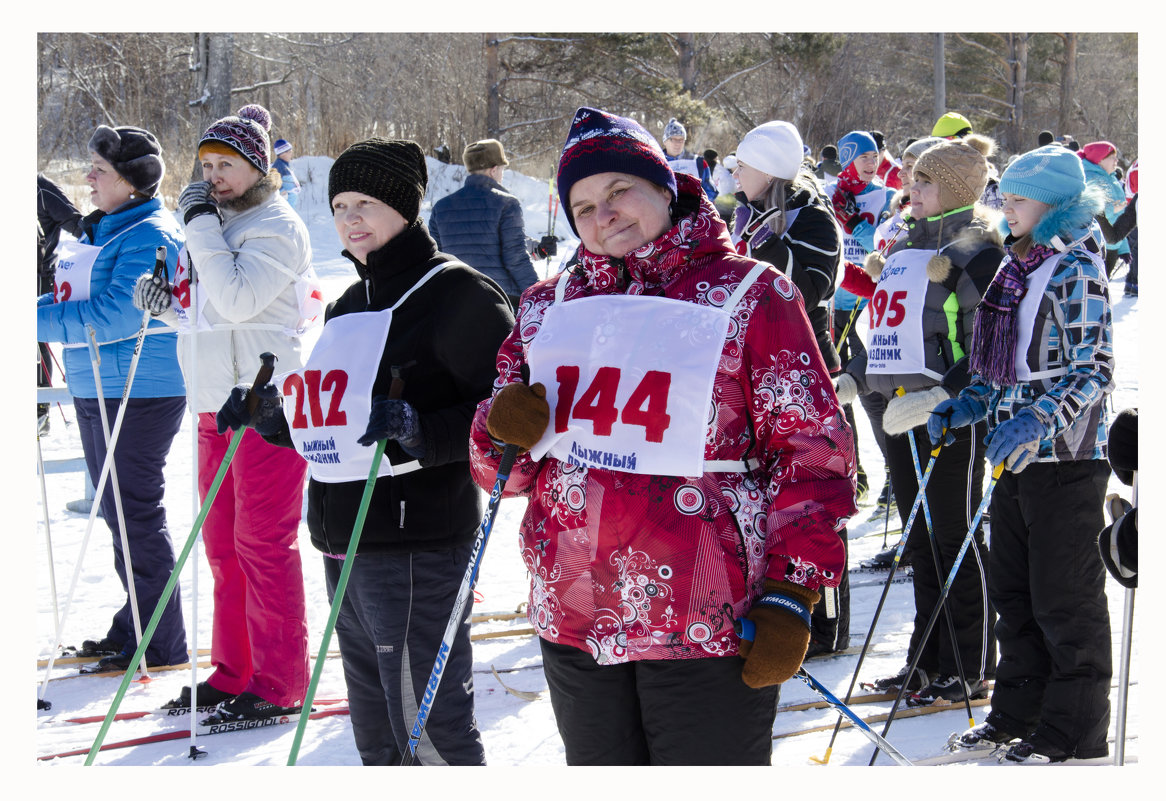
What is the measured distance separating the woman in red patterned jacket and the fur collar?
2018mm

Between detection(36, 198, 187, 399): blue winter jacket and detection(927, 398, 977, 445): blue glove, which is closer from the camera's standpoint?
detection(927, 398, 977, 445): blue glove

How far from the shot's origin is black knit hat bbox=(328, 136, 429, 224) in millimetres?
2807

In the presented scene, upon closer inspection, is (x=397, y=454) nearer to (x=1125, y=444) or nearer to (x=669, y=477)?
(x=669, y=477)

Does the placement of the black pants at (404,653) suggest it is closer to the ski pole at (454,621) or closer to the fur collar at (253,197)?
the ski pole at (454,621)

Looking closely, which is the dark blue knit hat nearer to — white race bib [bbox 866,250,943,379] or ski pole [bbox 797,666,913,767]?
ski pole [bbox 797,666,913,767]

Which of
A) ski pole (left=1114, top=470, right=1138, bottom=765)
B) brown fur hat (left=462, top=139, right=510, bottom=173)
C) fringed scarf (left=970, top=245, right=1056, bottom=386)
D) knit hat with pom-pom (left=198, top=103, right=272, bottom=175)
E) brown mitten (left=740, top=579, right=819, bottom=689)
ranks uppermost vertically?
brown fur hat (left=462, top=139, right=510, bottom=173)

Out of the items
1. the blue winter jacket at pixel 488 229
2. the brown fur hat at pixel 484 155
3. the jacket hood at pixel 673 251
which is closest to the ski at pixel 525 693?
the jacket hood at pixel 673 251

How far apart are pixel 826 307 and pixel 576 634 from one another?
293cm

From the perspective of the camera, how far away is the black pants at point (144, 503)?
4398 mm

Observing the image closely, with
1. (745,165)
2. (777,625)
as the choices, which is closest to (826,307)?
(745,165)

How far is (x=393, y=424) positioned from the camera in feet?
8.16

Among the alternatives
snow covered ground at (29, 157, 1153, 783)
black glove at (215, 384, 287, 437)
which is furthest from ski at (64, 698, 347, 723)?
black glove at (215, 384, 287, 437)

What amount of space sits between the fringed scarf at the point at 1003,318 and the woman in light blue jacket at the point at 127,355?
324 cm

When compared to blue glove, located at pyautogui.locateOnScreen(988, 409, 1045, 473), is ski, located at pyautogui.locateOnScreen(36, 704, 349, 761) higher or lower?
lower
